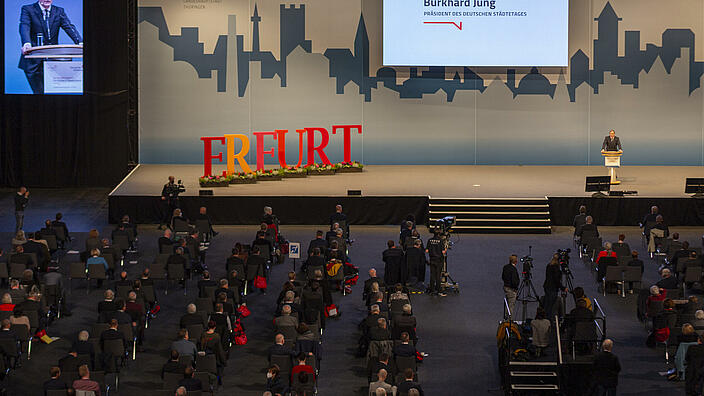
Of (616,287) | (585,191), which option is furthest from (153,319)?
(585,191)

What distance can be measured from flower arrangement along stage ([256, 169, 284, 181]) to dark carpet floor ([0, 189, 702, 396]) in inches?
131

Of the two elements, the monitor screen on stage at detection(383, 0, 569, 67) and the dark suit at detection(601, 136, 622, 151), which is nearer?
the dark suit at detection(601, 136, 622, 151)

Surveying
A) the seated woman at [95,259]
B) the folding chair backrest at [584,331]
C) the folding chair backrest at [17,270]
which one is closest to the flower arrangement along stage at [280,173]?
the seated woman at [95,259]

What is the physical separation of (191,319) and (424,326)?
391 cm

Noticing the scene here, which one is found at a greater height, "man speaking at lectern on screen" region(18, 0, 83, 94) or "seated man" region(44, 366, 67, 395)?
"man speaking at lectern on screen" region(18, 0, 83, 94)

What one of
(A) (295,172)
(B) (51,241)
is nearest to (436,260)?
(B) (51,241)

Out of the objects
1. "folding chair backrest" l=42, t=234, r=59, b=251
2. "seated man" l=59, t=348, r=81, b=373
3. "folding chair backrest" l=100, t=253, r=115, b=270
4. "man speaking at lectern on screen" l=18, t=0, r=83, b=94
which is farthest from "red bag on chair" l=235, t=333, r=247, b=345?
"man speaking at lectern on screen" l=18, t=0, r=83, b=94

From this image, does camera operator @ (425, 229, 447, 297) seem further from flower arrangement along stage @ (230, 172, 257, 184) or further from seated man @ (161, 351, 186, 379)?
flower arrangement along stage @ (230, 172, 257, 184)

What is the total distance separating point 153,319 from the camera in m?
16.4

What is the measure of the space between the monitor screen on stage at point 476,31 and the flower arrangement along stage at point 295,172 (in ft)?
13.5

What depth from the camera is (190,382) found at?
39.4ft

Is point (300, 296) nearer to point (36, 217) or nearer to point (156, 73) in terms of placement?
point (36, 217)

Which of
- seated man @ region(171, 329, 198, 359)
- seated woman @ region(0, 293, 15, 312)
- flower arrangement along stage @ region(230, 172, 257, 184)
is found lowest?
seated man @ region(171, 329, 198, 359)

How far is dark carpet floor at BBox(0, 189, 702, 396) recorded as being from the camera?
1370 centimetres
